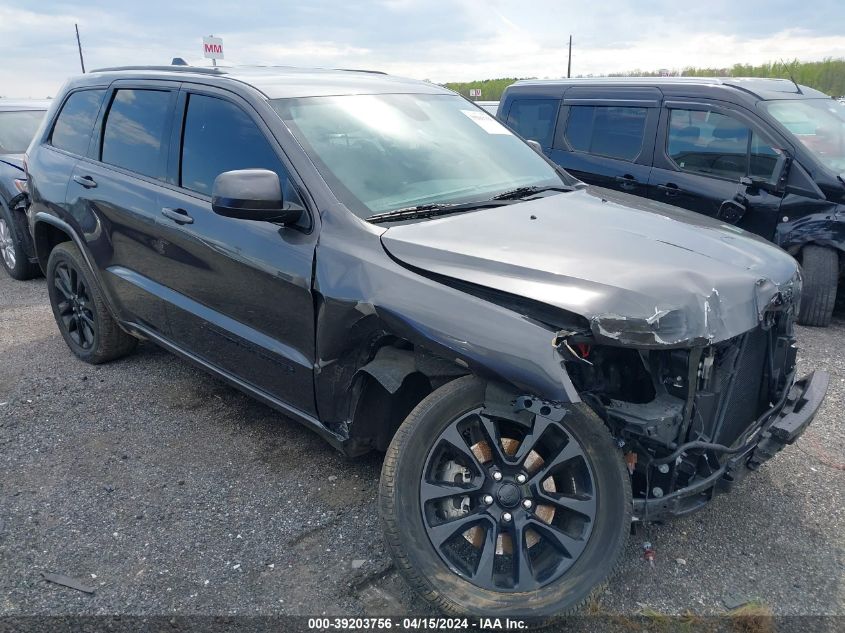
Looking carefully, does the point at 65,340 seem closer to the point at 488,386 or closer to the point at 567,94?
the point at 488,386

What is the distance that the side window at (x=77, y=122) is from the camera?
4.36 m

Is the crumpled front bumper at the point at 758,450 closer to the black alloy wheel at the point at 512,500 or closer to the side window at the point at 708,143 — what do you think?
the black alloy wheel at the point at 512,500

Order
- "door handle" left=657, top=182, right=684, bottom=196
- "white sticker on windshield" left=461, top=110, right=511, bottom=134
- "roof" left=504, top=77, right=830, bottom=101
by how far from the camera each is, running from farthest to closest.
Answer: "door handle" left=657, top=182, right=684, bottom=196, "roof" left=504, top=77, right=830, bottom=101, "white sticker on windshield" left=461, top=110, right=511, bottom=134

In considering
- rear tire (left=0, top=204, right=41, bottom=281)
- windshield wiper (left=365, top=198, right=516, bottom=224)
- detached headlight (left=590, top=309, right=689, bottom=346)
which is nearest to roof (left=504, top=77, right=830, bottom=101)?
windshield wiper (left=365, top=198, right=516, bottom=224)

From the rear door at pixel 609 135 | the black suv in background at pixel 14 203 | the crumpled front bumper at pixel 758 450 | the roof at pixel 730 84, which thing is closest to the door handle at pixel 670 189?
the rear door at pixel 609 135

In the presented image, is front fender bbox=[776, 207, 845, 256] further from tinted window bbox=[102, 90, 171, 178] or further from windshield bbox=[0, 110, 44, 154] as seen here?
windshield bbox=[0, 110, 44, 154]

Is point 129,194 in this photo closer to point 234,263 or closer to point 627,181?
point 234,263

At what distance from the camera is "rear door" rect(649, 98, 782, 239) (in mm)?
5531

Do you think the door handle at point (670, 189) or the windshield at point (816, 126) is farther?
the door handle at point (670, 189)

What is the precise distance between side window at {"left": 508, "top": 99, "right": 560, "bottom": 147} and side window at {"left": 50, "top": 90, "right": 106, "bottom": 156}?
13.2 ft

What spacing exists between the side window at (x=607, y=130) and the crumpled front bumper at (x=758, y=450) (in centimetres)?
370

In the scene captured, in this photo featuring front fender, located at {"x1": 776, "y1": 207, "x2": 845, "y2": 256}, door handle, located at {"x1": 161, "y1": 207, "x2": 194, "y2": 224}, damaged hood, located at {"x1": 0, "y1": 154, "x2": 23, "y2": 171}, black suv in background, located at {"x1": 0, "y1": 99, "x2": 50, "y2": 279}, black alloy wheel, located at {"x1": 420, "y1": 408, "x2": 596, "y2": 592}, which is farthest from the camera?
damaged hood, located at {"x1": 0, "y1": 154, "x2": 23, "y2": 171}

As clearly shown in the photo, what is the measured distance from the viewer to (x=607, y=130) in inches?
255

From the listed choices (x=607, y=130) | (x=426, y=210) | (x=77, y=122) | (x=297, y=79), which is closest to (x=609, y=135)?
(x=607, y=130)
